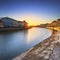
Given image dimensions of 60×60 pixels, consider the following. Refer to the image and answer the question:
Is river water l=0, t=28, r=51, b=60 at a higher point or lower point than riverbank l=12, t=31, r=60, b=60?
lower

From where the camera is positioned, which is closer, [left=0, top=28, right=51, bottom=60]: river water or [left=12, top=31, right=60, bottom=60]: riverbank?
[left=12, top=31, right=60, bottom=60]: riverbank

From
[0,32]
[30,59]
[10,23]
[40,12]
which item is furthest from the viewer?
[0,32]

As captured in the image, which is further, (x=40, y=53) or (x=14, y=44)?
(x=14, y=44)

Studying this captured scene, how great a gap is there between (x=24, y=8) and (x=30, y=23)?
1134mm

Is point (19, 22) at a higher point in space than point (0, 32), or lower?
higher

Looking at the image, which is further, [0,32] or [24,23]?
[0,32]

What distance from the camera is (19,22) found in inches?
342

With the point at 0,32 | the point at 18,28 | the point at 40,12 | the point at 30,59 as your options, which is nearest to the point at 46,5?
the point at 40,12

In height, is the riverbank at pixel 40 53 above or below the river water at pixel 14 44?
above

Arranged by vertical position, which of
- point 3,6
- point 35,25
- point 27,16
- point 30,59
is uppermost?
point 3,6

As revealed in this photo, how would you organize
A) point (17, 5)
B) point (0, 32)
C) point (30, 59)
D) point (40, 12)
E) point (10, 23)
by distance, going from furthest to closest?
point (0, 32)
point (10, 23)
point (40, 12)
point (17, 5)
point (30, 59)

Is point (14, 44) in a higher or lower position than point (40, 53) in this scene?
lower

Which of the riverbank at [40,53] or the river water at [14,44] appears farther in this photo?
the river water at [14,44]

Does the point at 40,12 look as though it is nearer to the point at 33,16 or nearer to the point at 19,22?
the point at 33,16
